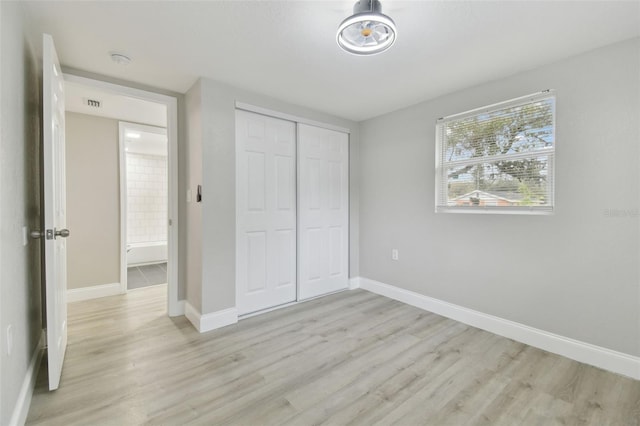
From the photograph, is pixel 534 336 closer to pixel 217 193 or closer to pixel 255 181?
pixel 255 181

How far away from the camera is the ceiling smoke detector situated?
2188 millimetres

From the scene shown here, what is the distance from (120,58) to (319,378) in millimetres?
2795

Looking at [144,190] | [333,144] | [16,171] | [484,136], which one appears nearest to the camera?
[16,171]

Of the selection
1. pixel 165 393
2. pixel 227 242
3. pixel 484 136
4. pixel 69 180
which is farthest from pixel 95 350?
pixel 484 136

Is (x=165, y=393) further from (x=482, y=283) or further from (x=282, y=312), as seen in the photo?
(x=482, y=283)

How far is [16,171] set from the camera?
1543mm

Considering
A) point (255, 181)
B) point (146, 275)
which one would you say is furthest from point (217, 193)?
point (146, 275)

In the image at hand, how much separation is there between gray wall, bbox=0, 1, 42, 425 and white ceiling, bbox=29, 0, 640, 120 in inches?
13.5

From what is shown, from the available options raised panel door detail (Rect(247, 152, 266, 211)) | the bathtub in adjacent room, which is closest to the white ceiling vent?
raised panel door detail (Rect(247, 152, 266, 211))

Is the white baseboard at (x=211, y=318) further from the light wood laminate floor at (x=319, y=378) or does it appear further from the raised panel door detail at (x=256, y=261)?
the raised panel door detail at (x=256, y=261)

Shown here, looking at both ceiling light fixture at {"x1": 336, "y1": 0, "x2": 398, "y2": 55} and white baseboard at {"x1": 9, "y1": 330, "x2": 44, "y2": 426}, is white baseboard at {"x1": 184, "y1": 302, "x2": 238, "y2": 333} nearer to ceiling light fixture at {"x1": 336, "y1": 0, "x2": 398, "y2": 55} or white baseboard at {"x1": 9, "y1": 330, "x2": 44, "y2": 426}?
white baseboard at {"x1": 9, "y1": 330, "x2": 44, "y2": 426}

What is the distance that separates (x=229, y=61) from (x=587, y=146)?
280cm

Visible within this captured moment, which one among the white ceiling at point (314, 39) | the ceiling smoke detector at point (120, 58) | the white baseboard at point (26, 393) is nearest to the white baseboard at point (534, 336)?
the white ceiling at point (314, 39)

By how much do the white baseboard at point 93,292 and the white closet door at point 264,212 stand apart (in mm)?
1963
